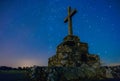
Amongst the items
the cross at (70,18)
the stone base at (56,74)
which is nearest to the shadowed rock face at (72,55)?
the cross at (70,18)

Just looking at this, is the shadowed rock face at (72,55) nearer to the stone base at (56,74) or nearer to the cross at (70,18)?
the cross at (70,18)

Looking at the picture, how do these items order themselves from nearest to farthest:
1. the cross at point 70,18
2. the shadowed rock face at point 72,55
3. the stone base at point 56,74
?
the stone base at point 56,74 → the shadowed rock face at point 72,55 → the cross at point 70,18

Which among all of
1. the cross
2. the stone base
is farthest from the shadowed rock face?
the stone base

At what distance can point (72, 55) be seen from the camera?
A: 12219 mm

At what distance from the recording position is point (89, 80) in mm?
5961

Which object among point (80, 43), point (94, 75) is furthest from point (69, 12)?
point (94, 75)

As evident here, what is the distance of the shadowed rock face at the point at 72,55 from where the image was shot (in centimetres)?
1207

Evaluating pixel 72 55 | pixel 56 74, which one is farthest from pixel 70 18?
pixel 56 74

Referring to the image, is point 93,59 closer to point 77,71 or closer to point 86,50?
point 86,50

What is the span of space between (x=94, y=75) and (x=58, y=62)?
6495 mm

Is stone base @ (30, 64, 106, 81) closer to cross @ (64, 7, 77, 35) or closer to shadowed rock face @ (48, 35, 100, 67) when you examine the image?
shadowed rock face @ (48, 35, 100, 67)

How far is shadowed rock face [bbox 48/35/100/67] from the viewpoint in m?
12.1

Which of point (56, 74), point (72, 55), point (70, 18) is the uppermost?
point (70, 18)

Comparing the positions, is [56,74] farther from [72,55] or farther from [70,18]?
[70,18]
